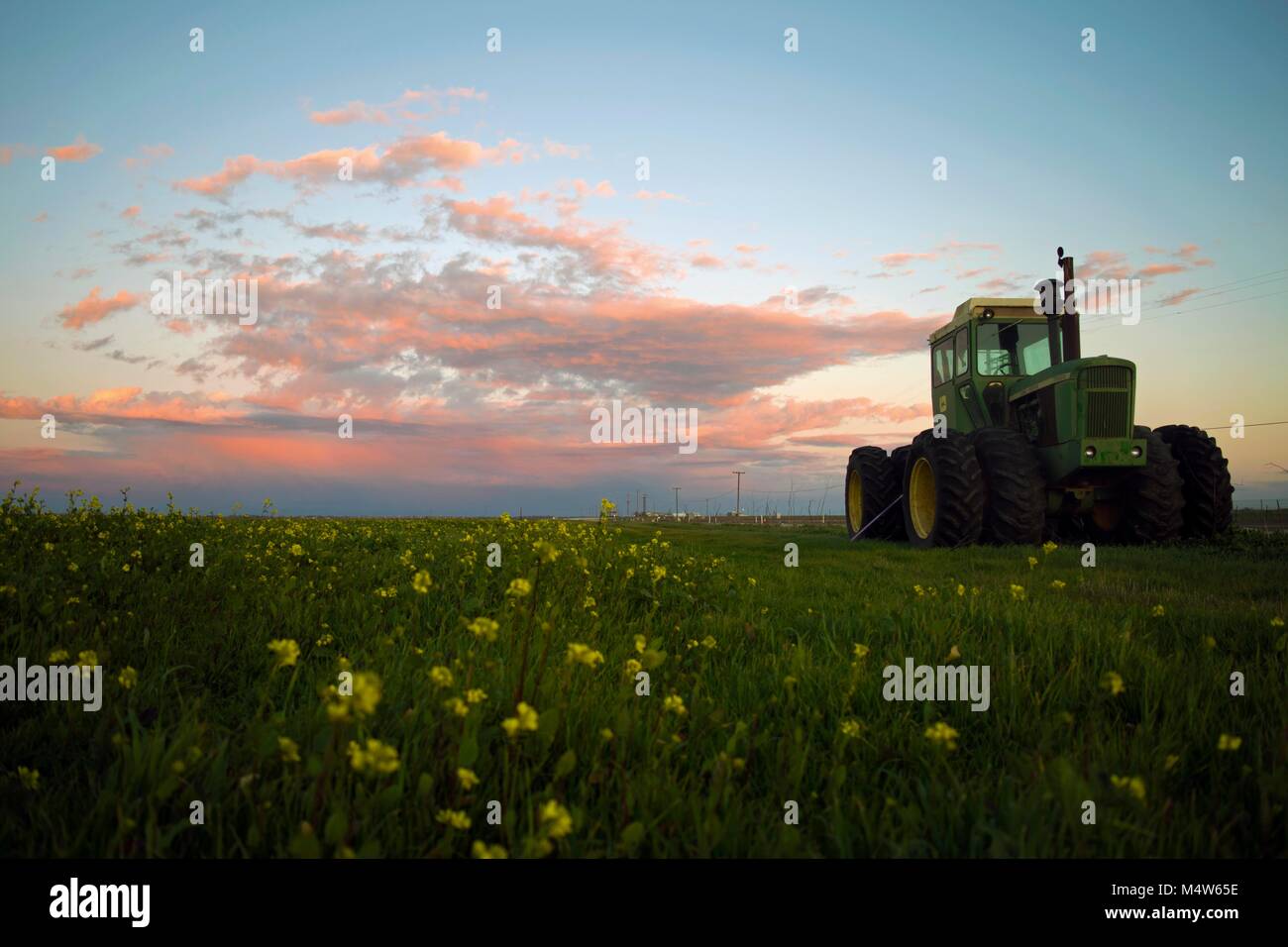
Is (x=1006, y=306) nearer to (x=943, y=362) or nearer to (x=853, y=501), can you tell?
(x=943, y=362)

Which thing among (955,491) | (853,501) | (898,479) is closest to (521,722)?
(955,491)

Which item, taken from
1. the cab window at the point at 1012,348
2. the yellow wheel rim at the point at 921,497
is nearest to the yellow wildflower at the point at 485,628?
the yellow wheel rim at the point at 921,497

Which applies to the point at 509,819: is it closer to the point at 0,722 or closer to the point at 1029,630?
the point at 0,722

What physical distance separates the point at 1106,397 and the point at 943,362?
14.7ft

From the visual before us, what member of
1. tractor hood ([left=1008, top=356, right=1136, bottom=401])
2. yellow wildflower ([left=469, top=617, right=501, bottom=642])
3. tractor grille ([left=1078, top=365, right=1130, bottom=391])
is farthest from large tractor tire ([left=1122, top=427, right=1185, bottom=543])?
yellow wildflower ([left=469, top=617, right=501, bottom=642])

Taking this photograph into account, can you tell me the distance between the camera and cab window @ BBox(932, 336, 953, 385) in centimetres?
1441

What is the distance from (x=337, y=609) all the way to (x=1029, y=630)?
4644 mm

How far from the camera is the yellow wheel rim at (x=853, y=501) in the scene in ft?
56.4

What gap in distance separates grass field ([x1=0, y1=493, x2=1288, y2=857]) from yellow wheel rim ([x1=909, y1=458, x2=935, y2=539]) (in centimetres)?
656

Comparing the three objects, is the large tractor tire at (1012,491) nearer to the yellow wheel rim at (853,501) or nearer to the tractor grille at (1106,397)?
the tractor grille at (1106,397)

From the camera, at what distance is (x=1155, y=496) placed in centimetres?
1083

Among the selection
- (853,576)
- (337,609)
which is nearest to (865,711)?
(337,609)

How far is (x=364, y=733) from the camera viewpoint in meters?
2.46

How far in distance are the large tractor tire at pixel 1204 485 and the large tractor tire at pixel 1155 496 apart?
932 millimetres
